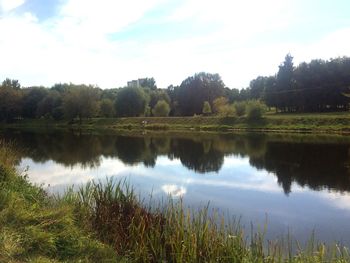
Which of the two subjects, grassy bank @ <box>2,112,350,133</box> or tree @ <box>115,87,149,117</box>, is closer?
grassy bank @ <box>2,112,350,133</box>

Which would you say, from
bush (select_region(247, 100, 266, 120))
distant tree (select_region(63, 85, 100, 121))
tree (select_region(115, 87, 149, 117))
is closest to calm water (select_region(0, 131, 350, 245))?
bush (select_region(247, 100, 266, 120))

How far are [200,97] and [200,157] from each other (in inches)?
2300

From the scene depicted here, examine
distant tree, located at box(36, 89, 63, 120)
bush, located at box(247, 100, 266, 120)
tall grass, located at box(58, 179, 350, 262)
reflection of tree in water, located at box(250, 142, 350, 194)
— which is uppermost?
distant tree, located at box(36, 89, 63, 120)

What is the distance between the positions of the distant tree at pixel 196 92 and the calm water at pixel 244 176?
49.3m

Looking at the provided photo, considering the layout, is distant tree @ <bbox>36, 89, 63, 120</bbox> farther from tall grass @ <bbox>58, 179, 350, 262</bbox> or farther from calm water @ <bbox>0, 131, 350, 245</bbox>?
tall grass @ <bbox>58, 179, 350, 262</bbox>

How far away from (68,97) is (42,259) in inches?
3136

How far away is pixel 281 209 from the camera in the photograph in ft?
55.6

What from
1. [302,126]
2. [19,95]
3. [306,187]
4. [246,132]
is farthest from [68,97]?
[306,187]

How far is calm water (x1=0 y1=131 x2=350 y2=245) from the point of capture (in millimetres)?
15734

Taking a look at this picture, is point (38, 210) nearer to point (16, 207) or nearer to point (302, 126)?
point (16, 207)

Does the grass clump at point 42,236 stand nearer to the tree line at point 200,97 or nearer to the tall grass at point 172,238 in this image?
the tall grass at point 172,238

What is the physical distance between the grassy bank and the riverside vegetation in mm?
47598

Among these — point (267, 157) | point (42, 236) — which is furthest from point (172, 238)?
point (267, 157)

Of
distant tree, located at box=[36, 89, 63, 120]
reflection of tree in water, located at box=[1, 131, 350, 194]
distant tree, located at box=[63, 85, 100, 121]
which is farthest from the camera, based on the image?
distant tree, located at box=[36, 89, 63, 120]
